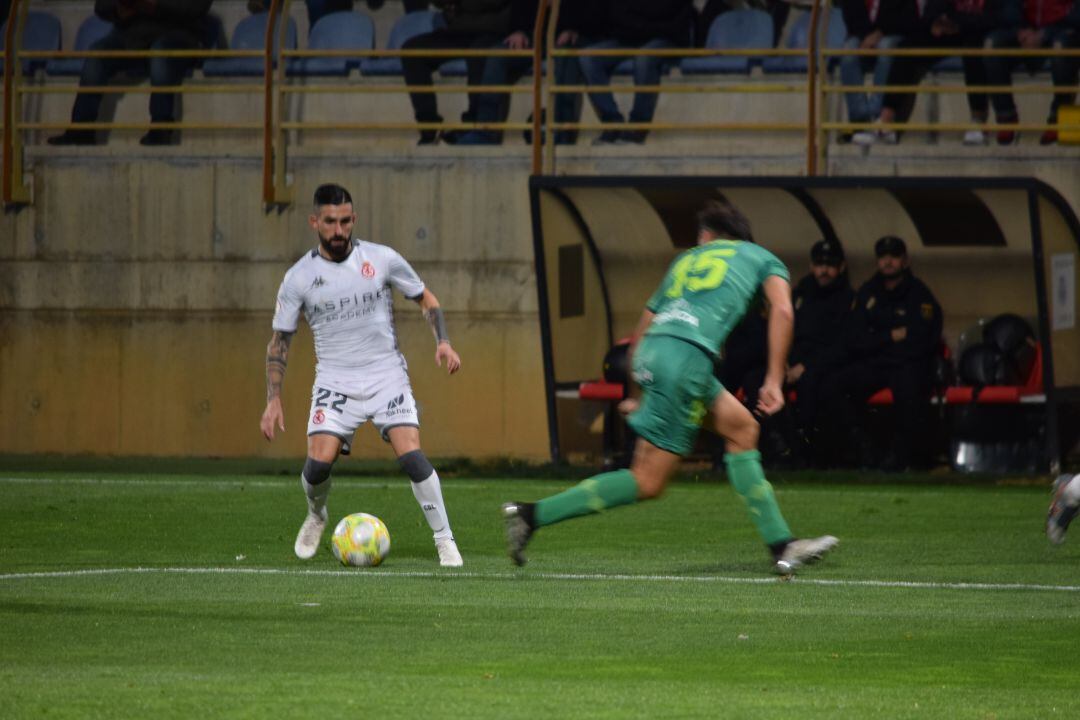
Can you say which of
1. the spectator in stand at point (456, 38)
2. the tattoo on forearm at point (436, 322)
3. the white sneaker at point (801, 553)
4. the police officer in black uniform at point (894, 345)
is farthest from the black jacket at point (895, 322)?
the white sneaker at point (801, 553)

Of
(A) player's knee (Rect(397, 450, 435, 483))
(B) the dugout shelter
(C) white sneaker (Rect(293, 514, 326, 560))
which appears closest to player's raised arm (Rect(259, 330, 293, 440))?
(C) white sneaker (Rect(293, 514, 326, 560))

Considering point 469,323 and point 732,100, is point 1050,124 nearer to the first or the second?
point 732,100

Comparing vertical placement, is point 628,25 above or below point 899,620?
above

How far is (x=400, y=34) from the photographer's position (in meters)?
21.2

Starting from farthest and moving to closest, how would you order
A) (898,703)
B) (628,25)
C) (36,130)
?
1. (36,130)
2. (628,25)
3. (898,703)

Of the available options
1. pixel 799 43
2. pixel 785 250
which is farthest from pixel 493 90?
pixel 799 43

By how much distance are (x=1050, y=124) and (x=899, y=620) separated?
1128 cm

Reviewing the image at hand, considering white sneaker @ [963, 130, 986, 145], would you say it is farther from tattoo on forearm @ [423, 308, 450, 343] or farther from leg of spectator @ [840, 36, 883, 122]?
tattoo on forearm @ [423, 308, 450, 343]

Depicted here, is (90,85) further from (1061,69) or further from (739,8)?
(1061,69)

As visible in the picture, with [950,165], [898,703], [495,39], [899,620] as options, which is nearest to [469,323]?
[495,39]

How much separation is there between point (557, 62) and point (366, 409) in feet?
31.9

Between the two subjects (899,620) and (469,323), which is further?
(469,323)

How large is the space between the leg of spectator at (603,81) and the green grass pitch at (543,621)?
7.21m

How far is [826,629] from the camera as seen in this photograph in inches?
287
